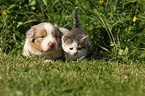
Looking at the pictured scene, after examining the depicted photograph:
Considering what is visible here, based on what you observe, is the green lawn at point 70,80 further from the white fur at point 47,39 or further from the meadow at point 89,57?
the white fur at point 47,39

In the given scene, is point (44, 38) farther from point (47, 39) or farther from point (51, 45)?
point (51, 45)

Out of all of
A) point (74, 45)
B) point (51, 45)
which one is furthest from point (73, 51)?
point (51, 45)

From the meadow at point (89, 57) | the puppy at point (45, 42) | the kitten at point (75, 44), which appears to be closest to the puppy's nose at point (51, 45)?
the puppy at point (45, 42)

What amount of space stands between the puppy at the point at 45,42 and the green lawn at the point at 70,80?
1.25ft

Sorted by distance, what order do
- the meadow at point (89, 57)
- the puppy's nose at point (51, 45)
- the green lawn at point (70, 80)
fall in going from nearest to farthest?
1. the green lawn at point (70, 80)
2. the meadow at point (89, 57)
3. the puppy's nose at point (51, 45)

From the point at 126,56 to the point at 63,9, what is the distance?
2.65m

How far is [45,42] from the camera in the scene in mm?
3826

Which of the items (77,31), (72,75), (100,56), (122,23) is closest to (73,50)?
(77,31)

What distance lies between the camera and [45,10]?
5.86 meters

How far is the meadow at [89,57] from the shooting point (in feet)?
8.40

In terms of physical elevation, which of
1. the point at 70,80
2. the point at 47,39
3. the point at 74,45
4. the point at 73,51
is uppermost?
the point at 47,39

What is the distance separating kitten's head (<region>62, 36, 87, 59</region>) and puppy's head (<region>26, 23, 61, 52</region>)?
22 centimetres

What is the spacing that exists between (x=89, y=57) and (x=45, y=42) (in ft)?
4.41

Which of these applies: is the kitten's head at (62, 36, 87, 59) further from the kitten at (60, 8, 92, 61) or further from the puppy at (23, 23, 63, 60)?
the puppy at (23, 23, 63, 60)
